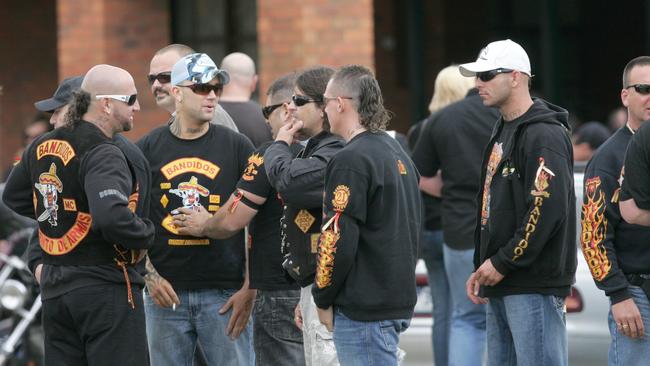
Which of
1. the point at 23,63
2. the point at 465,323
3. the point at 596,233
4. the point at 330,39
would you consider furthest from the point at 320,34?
the point at 23,63

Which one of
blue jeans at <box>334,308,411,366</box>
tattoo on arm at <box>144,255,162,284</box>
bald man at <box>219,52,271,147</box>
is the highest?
bald man at <box>219,52,271,147</box>

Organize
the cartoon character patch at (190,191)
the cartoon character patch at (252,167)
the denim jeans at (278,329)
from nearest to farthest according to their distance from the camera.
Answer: the cartoon character patch at (252,167)
the cartoon character patch at (190,191)
the denim jeans at (278,329)

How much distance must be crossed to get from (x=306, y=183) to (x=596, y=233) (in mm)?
1378

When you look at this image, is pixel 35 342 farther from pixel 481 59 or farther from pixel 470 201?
pixel 481 59

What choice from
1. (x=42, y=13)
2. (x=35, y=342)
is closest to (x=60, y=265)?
(x=35, y=342)

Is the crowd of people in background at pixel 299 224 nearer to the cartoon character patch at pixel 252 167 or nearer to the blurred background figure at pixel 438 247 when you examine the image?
the cartoon character patch at pixel 252 167

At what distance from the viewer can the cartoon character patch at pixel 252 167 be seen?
5.96m

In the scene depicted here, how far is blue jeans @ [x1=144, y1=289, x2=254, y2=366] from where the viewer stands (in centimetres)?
612

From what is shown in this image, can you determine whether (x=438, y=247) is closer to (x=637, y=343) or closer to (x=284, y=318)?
(x=284, y=318)

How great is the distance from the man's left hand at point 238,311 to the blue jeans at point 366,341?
0.91 m

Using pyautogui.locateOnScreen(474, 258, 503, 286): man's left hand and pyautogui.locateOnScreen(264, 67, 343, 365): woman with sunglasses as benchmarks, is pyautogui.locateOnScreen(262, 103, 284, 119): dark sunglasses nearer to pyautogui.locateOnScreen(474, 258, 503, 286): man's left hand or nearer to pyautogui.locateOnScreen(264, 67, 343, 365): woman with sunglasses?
pyautogui.locateOnScreen(264, 67, 343, 365): woman with sunglasses

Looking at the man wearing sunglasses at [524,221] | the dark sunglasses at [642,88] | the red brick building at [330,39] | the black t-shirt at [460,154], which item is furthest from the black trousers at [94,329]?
the red brick building at [330,39]

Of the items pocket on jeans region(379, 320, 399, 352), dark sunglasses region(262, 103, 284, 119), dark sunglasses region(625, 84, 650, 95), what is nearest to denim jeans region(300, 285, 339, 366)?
pocket on jeans region(379, 320, 399, 352)

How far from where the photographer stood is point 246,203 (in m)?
5.96
